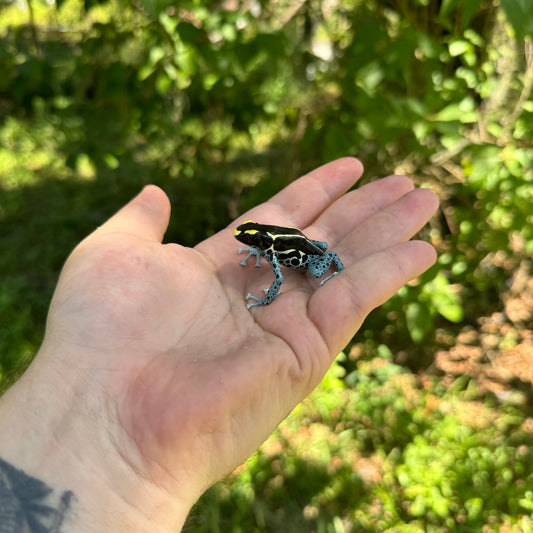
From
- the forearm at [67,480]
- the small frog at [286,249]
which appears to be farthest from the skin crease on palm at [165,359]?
the small frog at [286,249]

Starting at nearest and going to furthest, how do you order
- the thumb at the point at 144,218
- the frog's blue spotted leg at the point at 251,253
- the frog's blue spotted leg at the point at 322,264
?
the thumb at the point at 144,218
the frog's blue spotted leg at the point at 322,264
the frog's blue spotted leg at the point at 251,253

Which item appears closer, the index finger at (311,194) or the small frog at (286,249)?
the small frog at (286,249)

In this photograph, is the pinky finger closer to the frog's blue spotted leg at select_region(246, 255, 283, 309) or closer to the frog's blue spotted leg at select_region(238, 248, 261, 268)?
the frog's blue spotted leg at select_region(246, 255, 283, 309)

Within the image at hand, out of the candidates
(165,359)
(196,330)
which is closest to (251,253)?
(196,330)

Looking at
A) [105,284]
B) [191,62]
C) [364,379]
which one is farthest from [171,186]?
[105,284]

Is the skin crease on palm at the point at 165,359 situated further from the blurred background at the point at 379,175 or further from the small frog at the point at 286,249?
the blurred background at the point at 379,175

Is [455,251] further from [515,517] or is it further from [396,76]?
[515,517]

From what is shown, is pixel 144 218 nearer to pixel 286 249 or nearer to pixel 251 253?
pixel 251 253
